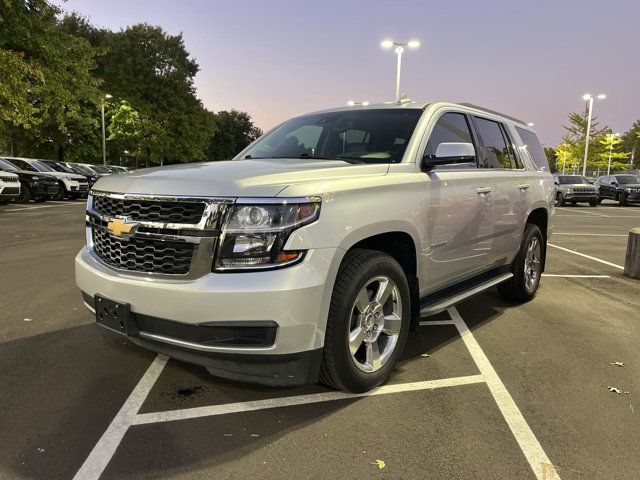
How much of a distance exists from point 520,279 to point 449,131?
2.07m

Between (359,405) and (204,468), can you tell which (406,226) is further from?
(204,468)

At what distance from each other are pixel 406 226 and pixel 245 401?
1532 mm

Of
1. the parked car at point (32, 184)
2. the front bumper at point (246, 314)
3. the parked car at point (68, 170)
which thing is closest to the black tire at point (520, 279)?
the front bumper at point (246, 314)

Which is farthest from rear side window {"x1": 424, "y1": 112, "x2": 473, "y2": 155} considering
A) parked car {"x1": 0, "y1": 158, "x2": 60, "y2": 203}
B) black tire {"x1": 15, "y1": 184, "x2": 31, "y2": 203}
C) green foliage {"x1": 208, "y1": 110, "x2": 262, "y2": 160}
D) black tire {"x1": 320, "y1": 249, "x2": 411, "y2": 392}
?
green foliage {"x1": 208, "y1": 110, "x2": 262, "y2": 160}

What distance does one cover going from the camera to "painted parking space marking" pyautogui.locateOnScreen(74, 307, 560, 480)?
254 cm

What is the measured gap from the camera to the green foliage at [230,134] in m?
76.8

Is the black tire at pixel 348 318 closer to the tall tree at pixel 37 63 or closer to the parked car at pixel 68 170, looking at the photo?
the tall tree at pixel 37 63

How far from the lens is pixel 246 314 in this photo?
8.45 ft

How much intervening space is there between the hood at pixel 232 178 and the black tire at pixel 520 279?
260cm

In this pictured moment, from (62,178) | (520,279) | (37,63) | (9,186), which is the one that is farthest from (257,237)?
(62,178)

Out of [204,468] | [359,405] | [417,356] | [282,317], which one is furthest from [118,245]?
[417,356]

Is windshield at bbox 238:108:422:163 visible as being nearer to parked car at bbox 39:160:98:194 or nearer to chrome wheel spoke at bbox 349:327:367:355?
chrome wheel spoke at bbox 349:327:367:355

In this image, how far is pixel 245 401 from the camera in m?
3.20

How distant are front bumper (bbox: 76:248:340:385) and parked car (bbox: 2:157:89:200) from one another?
20.5 meters
